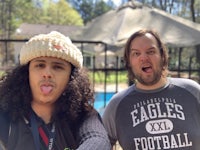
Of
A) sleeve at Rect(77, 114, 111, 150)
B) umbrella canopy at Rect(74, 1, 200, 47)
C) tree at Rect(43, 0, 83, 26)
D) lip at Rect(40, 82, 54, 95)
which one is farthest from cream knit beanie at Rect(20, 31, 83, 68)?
tree at Rect(43, 0, 83, 26)

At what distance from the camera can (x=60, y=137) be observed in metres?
1.59

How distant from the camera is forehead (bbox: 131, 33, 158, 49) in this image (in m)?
2.35

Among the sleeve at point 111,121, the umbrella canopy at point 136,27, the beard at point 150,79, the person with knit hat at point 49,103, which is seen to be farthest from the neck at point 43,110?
the umbrella canopy at point 136,27

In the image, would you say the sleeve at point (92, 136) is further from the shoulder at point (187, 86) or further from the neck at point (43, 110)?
the shoulder at point (187, 86)

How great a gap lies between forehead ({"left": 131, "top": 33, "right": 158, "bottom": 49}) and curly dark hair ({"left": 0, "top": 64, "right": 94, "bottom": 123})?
682mm

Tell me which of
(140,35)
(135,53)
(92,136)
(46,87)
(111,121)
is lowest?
(111,121)

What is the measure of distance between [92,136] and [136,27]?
501 cm

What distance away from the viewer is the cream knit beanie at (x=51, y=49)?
5.42 feet

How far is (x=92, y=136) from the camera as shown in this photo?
5.14ft

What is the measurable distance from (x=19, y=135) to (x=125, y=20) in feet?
17.0

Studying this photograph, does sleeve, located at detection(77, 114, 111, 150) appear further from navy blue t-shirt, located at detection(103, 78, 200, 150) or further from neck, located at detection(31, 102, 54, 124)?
navy blue t-shirt, located at detection(103, 78, 200, 150)

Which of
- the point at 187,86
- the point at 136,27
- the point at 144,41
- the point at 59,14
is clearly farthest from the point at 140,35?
the point at 59,14

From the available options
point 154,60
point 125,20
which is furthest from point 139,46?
point 125,20

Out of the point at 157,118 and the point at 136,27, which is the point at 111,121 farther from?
the point at 136,27
